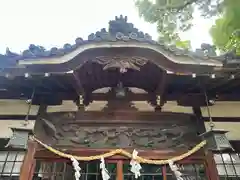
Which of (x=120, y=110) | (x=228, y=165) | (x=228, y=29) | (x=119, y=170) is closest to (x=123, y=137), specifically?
(x=120, y=110)

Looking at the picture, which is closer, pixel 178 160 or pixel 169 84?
pixel 178 160

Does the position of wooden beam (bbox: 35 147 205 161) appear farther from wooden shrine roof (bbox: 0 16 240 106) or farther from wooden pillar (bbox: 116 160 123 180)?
wooden shrine roof (bbox: 0 16 240 106)

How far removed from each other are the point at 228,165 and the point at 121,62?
3.08 metres

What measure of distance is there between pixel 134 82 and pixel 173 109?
1.10m

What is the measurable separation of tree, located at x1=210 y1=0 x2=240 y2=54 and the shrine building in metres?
3.41

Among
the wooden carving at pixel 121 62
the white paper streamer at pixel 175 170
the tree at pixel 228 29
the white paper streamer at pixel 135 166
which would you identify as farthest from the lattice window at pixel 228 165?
the tree at pixel 228 29

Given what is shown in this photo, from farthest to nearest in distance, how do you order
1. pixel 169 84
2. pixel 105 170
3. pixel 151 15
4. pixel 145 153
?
1. pixel 151 15
2. pixel 169 84
3. pixel 145 153
4. pixel 105 170

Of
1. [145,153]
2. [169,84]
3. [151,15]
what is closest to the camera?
[145,153]

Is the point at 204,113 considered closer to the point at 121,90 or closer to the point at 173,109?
the point at 173,109

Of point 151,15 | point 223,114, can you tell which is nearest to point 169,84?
point 223,114

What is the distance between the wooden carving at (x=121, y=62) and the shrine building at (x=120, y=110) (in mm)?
21

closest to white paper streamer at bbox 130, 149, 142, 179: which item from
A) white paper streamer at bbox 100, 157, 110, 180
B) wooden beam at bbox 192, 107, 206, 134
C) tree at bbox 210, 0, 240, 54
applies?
white paper streamer at bbox 100, 157, 110, 180

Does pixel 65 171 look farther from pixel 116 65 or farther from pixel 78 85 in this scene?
pixel 116 65

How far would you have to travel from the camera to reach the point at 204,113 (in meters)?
6.21
